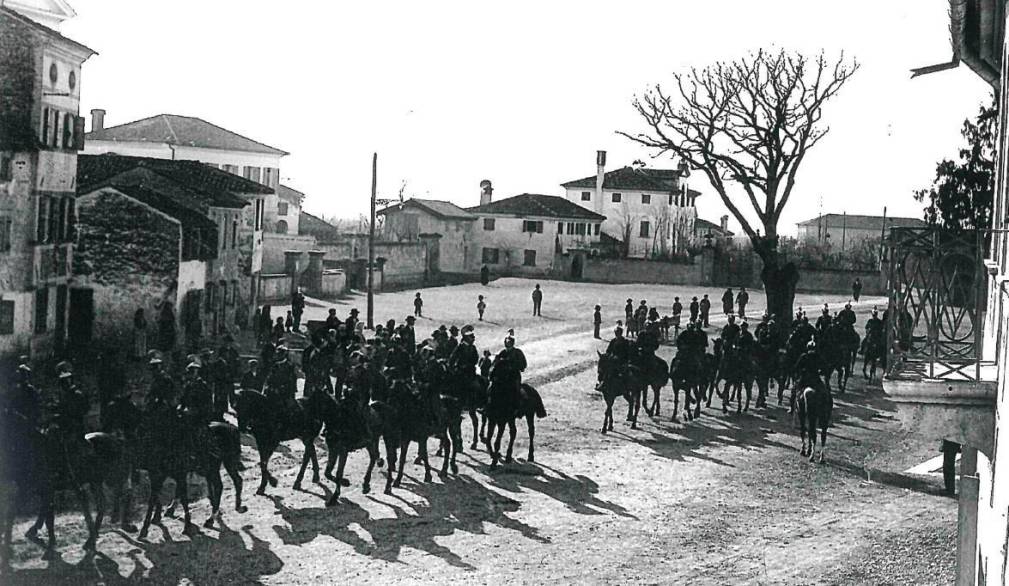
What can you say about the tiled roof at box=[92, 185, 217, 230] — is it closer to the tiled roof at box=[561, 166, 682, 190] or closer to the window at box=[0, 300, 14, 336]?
the window at box=[0, 300, 14, 336]

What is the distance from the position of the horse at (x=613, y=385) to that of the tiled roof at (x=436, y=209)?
169 feet

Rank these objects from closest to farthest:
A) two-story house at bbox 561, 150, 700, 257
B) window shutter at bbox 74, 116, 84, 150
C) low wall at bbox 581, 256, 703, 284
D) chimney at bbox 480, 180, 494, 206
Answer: window shutter at bbox 74, 116, 84, 150 < low wall at bbox 581, 256, 703, 284 < two-story house at bbox 561, 150, 700, 257 < chimney at bbox 480, 180, 494, 206

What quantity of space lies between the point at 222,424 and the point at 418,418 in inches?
128

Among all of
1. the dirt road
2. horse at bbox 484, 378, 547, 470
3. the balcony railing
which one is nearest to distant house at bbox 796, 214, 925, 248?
the dirt road

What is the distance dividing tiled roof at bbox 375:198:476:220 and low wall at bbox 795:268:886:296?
71.5 feet

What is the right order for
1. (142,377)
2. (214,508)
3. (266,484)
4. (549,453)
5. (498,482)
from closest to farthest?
(214,508) → (266,484) → (498,482) → (549,453) → (142,377)

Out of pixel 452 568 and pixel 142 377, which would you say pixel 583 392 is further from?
pixel 452 568

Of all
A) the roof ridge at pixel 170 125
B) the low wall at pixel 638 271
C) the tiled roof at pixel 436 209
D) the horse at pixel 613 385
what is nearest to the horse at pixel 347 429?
the horse at pixel 613 385

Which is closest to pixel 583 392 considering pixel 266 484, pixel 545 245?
pixel 266 484

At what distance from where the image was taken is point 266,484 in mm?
15547

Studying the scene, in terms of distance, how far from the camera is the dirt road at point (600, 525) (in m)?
12.2

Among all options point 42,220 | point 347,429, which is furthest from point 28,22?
point 347,429

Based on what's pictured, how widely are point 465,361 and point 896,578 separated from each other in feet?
28.1

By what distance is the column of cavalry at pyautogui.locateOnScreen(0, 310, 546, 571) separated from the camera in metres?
12.4
